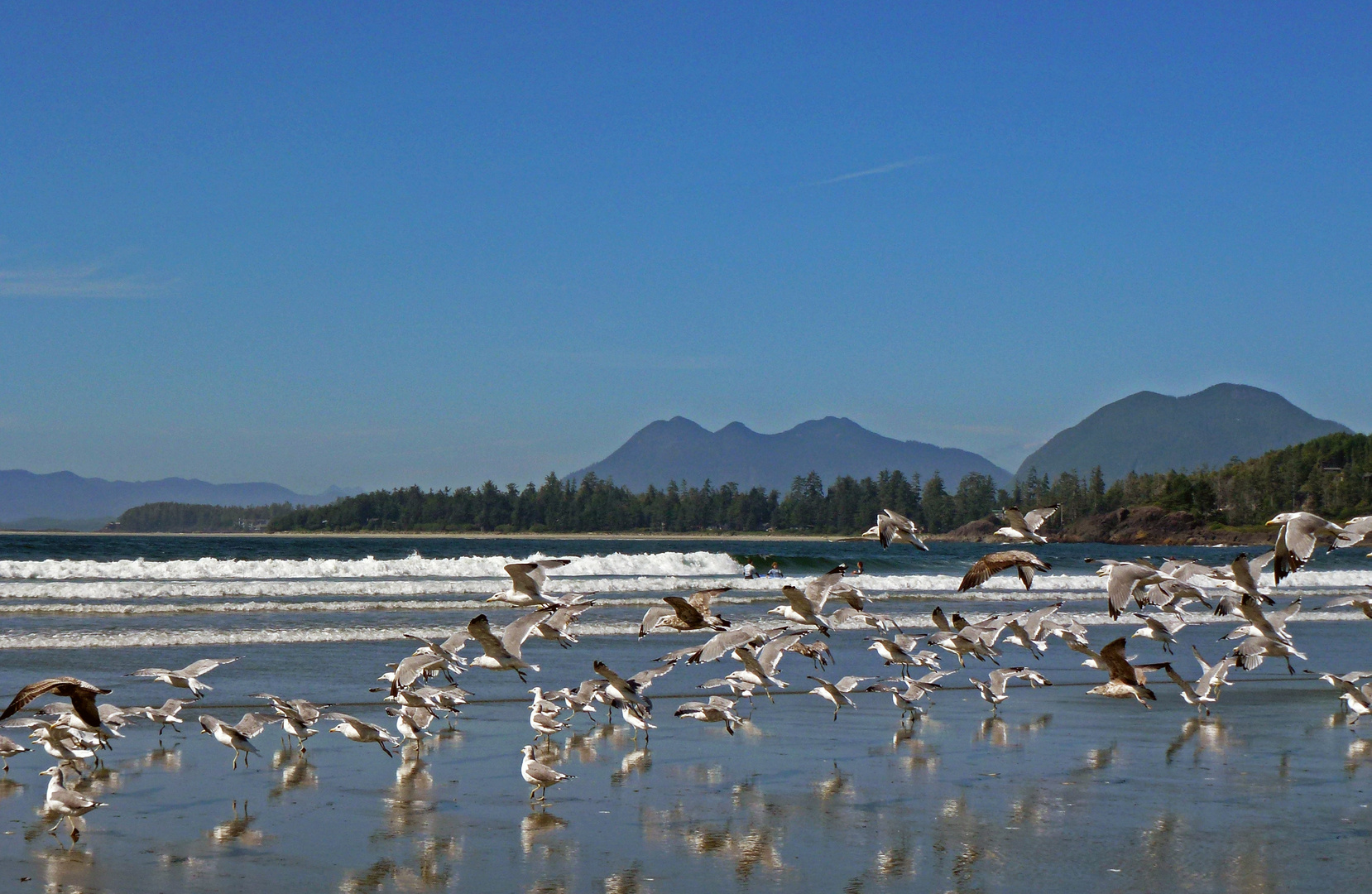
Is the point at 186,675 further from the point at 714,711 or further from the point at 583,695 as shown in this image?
the point at 714,711

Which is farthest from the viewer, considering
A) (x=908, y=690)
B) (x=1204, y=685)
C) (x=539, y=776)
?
(x=1204, y=685)

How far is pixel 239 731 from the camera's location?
11367 millimetres

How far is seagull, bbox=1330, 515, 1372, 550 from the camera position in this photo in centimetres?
1054

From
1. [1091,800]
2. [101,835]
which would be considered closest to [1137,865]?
[1091,800]

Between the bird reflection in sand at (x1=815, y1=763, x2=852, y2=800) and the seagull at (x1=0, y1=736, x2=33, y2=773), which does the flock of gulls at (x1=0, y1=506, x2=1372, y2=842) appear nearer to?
the seagull at (x1=0, y1=736, x2=33, y2=773)

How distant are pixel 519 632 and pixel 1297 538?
6652mm

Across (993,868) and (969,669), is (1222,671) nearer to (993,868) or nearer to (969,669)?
(969,669)

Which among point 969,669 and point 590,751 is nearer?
point 590,751

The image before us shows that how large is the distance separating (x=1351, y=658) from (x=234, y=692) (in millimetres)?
17475

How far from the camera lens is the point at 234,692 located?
15.5 metres

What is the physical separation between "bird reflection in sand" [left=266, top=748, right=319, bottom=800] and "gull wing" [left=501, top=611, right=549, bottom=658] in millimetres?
1993

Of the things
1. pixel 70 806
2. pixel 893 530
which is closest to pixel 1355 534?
pixel 893 530

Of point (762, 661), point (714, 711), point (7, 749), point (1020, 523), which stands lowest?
point (7, 749)

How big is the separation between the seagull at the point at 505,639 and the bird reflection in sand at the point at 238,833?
2.68 metres
